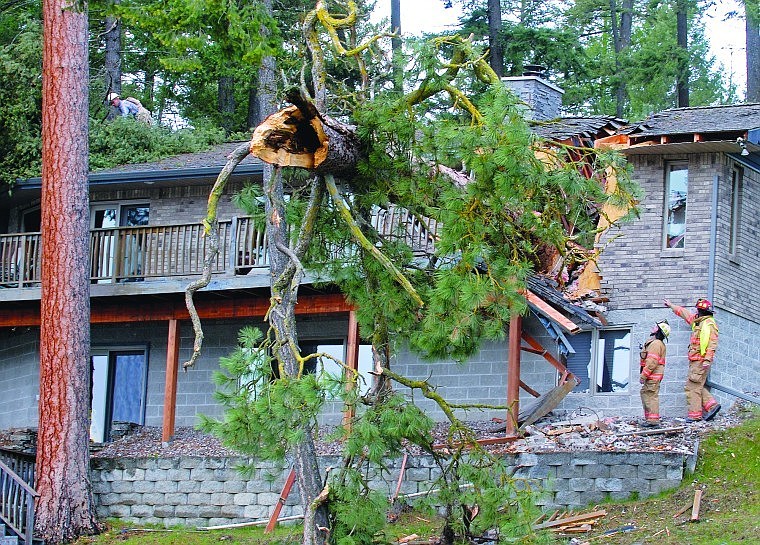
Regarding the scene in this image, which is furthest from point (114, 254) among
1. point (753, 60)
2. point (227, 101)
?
point (753, 60)

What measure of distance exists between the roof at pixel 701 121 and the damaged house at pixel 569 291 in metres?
0.03

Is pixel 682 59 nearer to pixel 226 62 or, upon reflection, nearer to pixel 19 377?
pixel 226 62

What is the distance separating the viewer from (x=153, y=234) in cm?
2083

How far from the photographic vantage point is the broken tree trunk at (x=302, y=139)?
432 inches

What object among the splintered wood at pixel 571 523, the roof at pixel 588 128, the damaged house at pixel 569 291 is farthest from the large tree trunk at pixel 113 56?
the splintered wood at pixel 571 523

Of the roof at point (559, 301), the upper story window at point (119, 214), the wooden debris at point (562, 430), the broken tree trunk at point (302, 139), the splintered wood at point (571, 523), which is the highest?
the broken tree trunk at point (302, 139)

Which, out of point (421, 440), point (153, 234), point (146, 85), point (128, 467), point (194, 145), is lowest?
point (128, 467)

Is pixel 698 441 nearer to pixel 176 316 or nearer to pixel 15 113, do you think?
pixel 176 316

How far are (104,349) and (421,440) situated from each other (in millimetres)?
12638

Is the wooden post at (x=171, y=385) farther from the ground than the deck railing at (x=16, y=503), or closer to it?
farther from the ground

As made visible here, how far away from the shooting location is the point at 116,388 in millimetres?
22609

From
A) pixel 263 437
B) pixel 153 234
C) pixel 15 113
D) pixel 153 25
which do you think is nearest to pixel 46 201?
pixel 153 234

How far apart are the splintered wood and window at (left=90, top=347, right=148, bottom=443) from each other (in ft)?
30.5

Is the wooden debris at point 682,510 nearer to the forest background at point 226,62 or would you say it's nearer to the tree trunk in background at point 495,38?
the forest background at point 226,62
